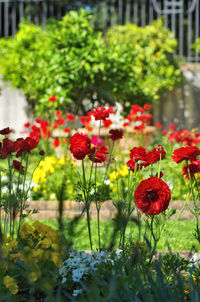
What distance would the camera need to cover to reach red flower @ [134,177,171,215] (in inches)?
48.3

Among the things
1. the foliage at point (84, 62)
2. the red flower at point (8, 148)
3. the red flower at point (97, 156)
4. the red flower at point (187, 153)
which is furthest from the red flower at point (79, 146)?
the foliage at point (84, 62)

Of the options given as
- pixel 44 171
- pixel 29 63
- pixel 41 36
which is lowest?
pixel 44 171

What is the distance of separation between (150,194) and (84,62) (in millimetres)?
3943

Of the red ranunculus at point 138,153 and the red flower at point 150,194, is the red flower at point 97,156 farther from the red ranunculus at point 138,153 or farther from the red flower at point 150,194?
the red flower at point 150,194

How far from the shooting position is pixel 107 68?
5168 millimetres

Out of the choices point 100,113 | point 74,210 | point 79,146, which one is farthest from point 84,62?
point 79,146

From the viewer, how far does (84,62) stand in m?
5.00

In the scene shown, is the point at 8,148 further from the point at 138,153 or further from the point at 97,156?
the point at 138,153

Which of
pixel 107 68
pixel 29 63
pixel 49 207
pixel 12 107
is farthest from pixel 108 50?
pixel 49 207

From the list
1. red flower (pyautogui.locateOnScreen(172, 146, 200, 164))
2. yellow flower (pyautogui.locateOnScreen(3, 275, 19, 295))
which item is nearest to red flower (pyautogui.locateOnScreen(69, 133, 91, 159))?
red flower (pyautogui.locateOnScreen(172, 146, 200, 164))

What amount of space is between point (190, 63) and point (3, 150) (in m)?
5.98

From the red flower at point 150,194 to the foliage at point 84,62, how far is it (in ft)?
9.44

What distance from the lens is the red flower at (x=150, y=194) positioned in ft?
4.02

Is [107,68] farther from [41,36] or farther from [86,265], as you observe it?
[86,265]
